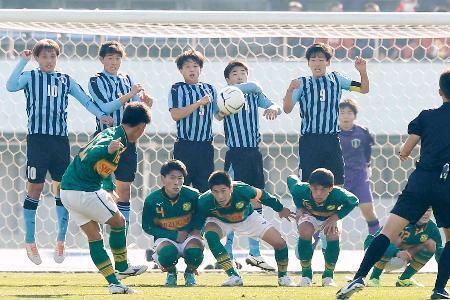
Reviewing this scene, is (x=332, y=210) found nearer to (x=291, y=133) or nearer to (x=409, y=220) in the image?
(x=409, y=220)

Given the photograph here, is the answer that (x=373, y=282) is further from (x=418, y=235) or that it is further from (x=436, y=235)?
(x=436, y=235)

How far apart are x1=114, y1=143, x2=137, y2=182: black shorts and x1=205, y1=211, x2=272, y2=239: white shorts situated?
1149mm

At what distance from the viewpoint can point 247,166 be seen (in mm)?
10516

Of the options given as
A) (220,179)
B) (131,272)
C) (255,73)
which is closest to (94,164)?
(131,272)

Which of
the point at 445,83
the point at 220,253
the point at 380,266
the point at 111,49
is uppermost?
the point at 111,49

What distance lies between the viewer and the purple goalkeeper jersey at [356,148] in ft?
41.2

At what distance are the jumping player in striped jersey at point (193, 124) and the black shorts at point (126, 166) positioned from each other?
1.22 feet

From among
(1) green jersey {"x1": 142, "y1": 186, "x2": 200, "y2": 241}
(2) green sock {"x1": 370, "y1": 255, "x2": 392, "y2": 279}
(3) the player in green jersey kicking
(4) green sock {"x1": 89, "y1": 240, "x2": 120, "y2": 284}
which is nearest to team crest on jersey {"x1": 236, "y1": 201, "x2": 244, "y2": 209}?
(1) green jersey {"x1": 142, "y1": 186, "x2": 200, "y2": 241}

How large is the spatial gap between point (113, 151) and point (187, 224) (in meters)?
1.76

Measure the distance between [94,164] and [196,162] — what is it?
8.30 feet

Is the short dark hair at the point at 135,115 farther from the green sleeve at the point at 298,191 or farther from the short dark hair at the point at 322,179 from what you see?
the green sleeve at the point at 298,191

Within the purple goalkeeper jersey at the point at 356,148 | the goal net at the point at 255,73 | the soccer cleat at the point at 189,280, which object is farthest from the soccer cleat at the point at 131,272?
the purple goalkeeper jersey at the point at 356,148

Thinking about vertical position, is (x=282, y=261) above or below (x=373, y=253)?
below

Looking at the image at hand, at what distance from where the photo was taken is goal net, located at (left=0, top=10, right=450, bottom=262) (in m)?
11.5
